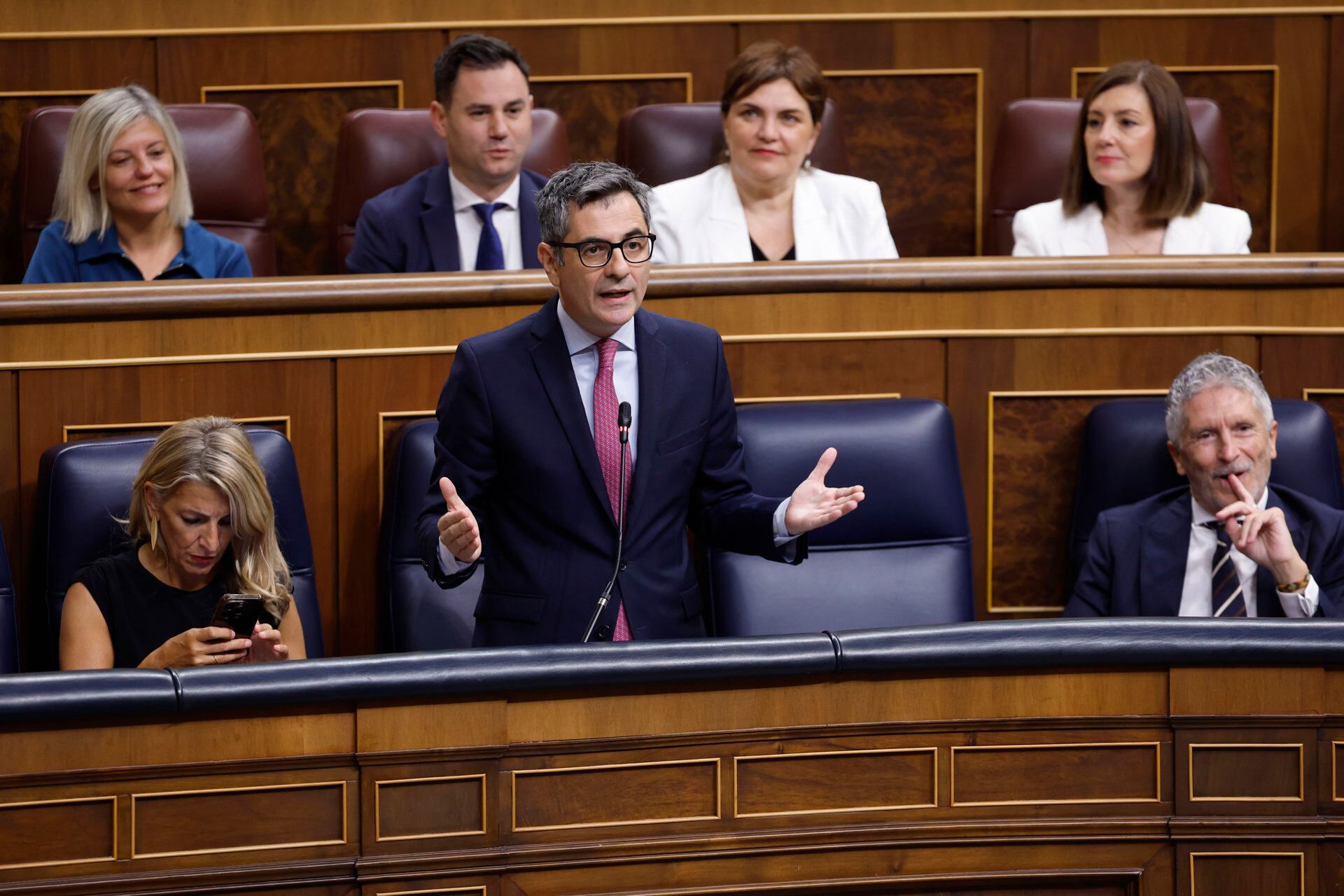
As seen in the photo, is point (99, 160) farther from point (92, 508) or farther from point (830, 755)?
point (830, 755)

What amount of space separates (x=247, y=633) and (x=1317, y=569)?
927 mm

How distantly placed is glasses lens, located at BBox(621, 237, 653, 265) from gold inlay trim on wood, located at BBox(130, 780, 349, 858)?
43 centimetres

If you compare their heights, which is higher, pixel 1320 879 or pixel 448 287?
pixel 448 287

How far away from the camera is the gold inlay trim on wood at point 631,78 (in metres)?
2.25

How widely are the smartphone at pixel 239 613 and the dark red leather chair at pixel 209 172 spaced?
85 cm

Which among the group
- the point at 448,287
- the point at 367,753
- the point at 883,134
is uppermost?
the point at 883,134

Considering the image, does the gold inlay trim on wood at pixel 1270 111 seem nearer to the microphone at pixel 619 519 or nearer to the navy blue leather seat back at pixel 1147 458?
the navy blue leather seat back at pixel 1147 458

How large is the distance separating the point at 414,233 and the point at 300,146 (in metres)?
0.45

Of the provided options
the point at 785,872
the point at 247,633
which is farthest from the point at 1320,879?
the point at 247,633

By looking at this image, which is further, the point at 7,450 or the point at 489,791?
the point at 7,450

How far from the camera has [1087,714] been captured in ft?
3.68

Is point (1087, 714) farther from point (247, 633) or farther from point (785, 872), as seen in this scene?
point (247, 633)

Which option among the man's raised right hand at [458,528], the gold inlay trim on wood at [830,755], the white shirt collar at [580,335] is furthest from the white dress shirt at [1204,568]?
the man's raised right hand at [458,528]

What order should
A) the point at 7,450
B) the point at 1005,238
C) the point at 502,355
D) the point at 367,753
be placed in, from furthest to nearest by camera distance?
→ the point at 1005,238, the point at 7,450, the point at 502,355, the point at 367,753
